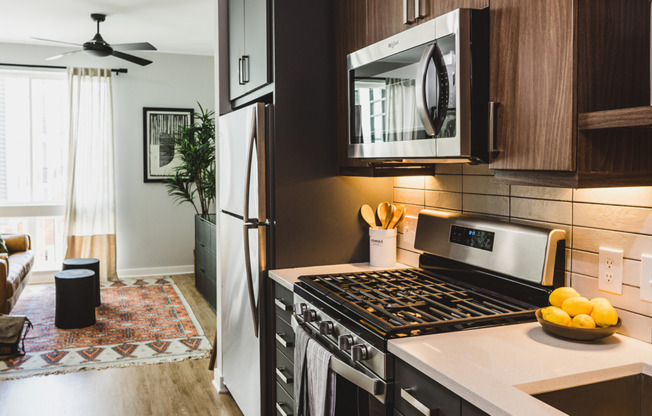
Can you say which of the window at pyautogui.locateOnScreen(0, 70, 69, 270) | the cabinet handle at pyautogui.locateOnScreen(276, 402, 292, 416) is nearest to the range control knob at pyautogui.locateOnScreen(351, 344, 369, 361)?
the cabinet handle at pyautogui.locateOnScreen(276, 402, 292, 416)

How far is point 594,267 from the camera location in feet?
5.33

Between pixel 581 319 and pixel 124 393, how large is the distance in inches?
Result: 107

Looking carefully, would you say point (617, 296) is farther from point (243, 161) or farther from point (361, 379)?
point (243, 161)

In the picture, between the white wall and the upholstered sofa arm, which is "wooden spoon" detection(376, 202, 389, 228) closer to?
the upholstered sofa arm

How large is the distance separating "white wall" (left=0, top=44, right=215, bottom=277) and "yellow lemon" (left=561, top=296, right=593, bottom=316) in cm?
588

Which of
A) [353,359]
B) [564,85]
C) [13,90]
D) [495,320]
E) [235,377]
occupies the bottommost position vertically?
[235,377]

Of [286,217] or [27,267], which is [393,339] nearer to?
[286,217]

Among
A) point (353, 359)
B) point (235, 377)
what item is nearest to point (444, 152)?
point (353, 359)

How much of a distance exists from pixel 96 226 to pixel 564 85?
237 inches

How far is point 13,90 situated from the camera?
6270 millimetres

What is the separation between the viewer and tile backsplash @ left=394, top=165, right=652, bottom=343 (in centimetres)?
149

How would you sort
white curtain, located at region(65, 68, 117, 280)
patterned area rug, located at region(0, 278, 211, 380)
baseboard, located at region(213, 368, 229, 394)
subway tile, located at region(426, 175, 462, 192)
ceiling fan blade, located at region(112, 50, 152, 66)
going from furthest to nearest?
white curtain, located at region(65, 68, 117, 280) < ceiling fan blade, located at region(112, 50, 152, 66) < patterned area rug, located at region(0, 278, 211, 380) < baseboard, located at region(213, 368, 229, 394) < subway tile, located at region(426, 175, 462, 192)

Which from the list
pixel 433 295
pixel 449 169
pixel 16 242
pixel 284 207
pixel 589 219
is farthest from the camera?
pixel 16 242

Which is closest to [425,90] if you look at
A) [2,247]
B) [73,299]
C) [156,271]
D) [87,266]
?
[73,299]
